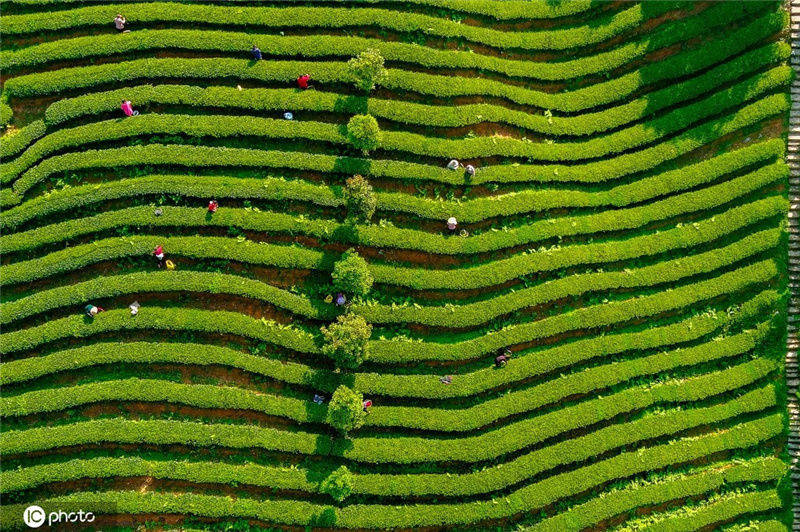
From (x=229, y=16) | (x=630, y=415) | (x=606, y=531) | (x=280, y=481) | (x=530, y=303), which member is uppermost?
(x=229, y=16)

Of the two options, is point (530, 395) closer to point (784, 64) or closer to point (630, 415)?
point (630, 415)

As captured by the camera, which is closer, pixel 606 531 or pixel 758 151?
pixel 606 531

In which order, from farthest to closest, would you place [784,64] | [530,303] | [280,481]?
[784,64]
[530,303]
[280,481]

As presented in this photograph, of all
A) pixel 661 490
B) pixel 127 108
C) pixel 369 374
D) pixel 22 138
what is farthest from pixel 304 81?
pixel 661 490

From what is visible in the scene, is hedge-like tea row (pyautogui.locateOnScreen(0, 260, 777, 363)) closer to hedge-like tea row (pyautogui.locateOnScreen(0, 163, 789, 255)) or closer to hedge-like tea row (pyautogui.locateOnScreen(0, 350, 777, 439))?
hedge-like tea row (pyautogui.locateOnScreen(0, 350, 777, 439))

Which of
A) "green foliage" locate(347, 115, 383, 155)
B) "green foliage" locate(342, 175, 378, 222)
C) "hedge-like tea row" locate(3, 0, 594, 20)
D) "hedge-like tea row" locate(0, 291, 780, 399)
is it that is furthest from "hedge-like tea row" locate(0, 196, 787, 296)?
"hedge-like tea row" locate(3, 0, 594, 20)

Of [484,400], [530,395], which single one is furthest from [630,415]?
[484,400]

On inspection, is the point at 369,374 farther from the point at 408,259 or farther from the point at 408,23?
the point at 408,23
